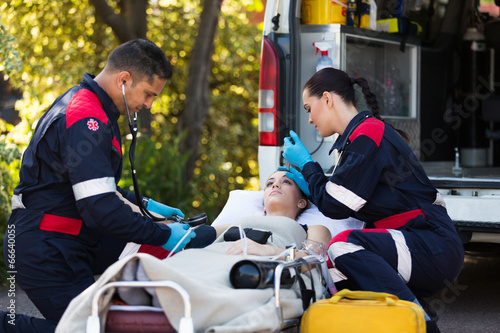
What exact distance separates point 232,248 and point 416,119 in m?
2.78

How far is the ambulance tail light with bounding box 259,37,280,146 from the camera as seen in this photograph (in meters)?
4.78

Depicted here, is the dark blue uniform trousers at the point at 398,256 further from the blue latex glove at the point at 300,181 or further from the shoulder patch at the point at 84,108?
the shoulder patch at the point at 84,108

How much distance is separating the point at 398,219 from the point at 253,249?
723mm

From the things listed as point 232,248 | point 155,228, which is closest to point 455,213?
point 232,248

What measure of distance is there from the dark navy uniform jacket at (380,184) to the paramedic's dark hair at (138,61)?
977mm

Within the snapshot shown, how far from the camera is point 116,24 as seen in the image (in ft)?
25.1

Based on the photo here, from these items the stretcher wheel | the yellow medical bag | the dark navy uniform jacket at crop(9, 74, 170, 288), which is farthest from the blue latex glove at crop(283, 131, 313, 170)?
the stretcher wheel

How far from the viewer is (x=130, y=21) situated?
314 inches

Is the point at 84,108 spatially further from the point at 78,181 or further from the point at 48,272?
the point at 48,272

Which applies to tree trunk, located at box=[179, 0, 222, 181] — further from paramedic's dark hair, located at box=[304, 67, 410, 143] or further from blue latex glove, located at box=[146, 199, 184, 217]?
paramedic's dark hair, located at box=[304, 67, 410, 143]

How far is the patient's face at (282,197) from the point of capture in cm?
421

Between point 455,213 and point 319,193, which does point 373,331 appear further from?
point 455,213

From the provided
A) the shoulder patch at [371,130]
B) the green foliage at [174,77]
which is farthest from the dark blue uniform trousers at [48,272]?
the green foliage at [174,77]

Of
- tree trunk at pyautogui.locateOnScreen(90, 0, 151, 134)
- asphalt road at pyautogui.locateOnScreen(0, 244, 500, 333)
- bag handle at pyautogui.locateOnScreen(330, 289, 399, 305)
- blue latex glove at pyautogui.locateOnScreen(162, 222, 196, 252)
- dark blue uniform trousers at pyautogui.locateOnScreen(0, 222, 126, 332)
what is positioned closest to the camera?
bag handle at pyautogui.locateOnScreen(330, 289, 399, 305)
